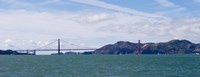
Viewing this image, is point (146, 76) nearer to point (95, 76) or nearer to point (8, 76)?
point (95, 76)

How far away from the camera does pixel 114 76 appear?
58406mm

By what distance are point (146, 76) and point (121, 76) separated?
3861mm

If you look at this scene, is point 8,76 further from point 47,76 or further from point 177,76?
point 177,76

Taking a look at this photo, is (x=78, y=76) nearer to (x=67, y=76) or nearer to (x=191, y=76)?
(x=67, y=76)

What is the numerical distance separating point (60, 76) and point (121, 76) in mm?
8696

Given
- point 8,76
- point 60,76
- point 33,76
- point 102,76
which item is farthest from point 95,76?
point 8,76

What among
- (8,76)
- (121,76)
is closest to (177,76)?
(121,76)

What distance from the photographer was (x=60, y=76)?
59.8 m

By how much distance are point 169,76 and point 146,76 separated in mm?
3348

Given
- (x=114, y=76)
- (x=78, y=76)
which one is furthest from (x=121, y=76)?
(x=78, y=76)

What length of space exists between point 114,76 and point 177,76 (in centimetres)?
953

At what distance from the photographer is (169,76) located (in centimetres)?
6028

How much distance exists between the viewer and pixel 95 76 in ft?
195

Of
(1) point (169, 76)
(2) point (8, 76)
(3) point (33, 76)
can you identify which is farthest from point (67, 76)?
(1) point (169, 76)
